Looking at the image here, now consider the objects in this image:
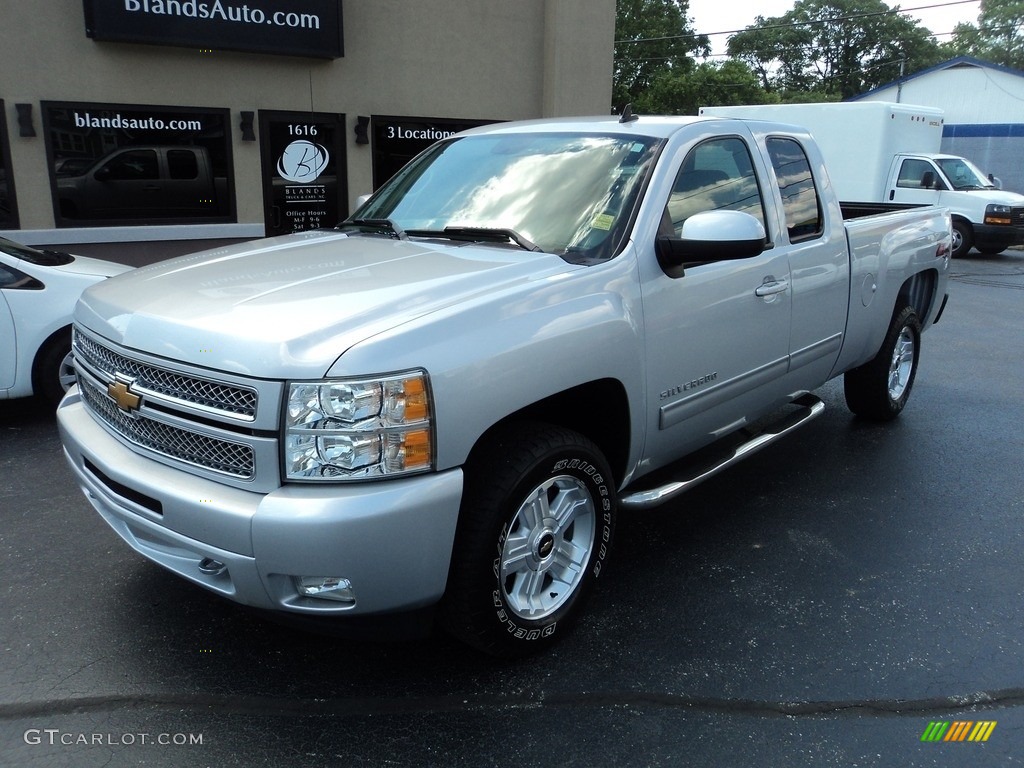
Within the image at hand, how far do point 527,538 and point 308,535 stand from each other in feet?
2.89

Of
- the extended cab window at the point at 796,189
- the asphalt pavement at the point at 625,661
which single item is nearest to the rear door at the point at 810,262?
the extended cab window at the point at 796,189

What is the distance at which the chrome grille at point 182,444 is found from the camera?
8.56ft

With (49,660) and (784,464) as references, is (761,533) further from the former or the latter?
(49,660)

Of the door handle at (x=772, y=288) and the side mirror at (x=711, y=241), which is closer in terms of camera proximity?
the side mirror at (x=711, y=241)

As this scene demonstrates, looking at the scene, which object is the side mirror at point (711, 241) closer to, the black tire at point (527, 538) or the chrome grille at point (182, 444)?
the black tire at point (527, 538)

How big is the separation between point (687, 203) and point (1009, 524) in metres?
2.42

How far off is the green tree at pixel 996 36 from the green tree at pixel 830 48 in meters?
4.79

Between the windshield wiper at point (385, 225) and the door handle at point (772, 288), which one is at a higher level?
the windshield wiper at point (385, 225)

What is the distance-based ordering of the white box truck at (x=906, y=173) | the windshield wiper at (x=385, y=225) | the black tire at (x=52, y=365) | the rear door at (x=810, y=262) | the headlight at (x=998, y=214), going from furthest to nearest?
the white box truck at (x=906, y=173), the headlight at (x=998, y=214), the black tire at (x=52, y=365), the rear door at (x=810, y=262), the windshield wiper at (x=385, y=225)

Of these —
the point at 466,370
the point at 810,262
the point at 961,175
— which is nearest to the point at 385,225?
the point at 466,370

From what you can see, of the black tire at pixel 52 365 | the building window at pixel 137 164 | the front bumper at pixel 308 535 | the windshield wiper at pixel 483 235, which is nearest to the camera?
the front bumper at pixel 308 535

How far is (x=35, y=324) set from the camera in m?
5.65

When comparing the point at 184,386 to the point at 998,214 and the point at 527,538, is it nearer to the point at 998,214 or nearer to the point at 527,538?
the point at 527,538

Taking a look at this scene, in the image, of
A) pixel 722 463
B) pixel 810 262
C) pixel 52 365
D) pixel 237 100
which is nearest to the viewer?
pixel 722 463
